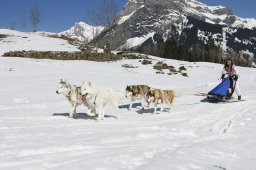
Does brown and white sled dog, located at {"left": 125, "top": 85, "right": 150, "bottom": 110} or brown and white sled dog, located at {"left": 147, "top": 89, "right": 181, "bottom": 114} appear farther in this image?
brown and white sled dog, located at {"left": 125, "top": 85, "right": 150, "bottom": 110}

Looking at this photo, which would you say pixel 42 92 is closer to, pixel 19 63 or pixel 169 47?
pixel 19 63

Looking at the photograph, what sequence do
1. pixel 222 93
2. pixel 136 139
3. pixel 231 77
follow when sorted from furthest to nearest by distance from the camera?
pixel 231 77 → pixel 222 93 → pixel 136 139

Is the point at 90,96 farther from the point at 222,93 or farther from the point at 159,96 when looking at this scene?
the point at 222,93

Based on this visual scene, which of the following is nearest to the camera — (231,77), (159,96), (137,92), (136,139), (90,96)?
(136,139)

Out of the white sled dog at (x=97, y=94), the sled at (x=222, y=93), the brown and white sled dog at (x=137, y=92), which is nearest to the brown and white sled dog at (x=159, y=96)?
the brown and white sled dog at (x=137, y=92)

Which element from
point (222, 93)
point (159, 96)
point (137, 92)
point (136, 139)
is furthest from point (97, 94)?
point (222, 93)

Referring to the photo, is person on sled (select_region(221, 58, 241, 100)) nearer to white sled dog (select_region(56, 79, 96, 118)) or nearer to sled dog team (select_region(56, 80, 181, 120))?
sled dog team (select_region(56, 80, 181, 120))

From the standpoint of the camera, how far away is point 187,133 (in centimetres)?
981

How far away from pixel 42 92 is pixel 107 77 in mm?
8153

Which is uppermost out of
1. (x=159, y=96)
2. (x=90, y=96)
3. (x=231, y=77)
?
(x=231, y=77)

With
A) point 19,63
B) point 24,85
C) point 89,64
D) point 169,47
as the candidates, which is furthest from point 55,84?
point 169,47

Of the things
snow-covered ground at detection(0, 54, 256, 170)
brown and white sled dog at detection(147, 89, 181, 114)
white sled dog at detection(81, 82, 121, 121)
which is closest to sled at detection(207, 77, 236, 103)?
snow-covered ground at detection(0, 54, 256, 170)

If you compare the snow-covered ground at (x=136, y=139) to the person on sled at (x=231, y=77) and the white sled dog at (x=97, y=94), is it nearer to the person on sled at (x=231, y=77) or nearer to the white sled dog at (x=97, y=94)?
the white sled dog at (x=97, y=94)

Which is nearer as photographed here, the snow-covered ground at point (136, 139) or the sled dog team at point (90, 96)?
the snow-covered ground at point (136, 139)
